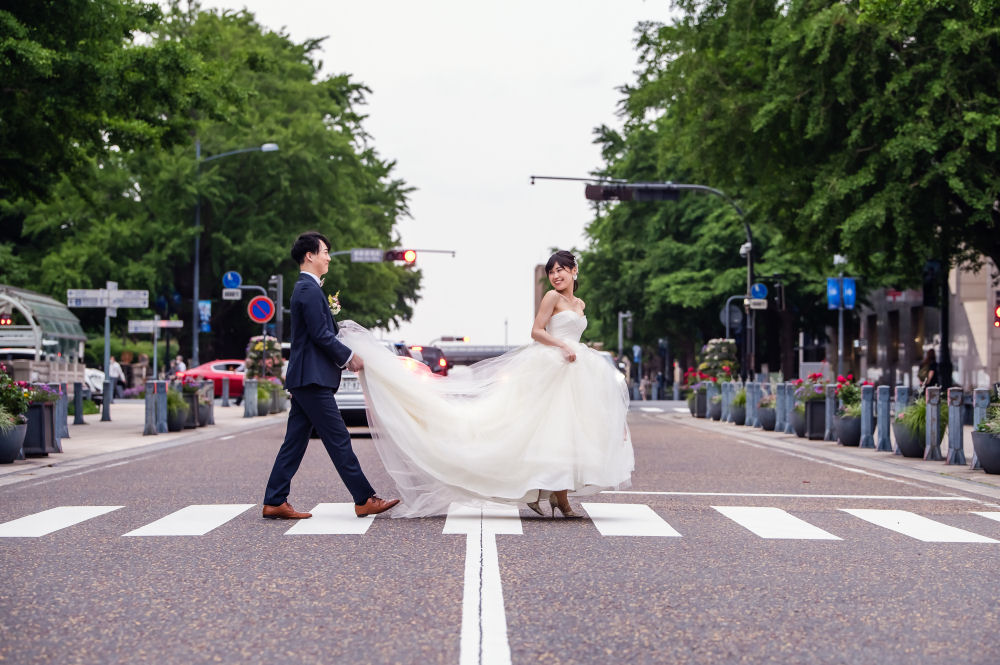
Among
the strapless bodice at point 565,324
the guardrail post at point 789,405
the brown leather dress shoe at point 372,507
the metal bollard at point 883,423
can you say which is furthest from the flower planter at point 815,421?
the brown leather dress shoe at point 372,507

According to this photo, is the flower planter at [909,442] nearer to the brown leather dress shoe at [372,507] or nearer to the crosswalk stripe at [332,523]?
the crosswalk stripe at [332,523]

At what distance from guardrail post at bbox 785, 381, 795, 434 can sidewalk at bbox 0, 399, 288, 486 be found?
10158 millimetres

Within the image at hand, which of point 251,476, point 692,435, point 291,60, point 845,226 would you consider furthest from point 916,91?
point 291,60

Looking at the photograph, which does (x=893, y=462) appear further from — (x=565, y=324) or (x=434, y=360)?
(x=434, y=360)

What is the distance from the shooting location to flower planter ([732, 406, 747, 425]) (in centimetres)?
3256

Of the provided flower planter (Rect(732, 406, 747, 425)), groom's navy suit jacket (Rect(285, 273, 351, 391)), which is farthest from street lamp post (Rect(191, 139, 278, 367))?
groom's navy suit jacket (Rect(285, 273, 351, 391))

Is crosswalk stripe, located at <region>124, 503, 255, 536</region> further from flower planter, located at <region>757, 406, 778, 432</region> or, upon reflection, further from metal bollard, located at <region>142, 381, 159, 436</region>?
flower planter, located at <region>757, 406, 778, 432</region>

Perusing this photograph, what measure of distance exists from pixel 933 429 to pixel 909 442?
0.80 metres

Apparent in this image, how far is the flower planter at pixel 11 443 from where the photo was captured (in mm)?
16203

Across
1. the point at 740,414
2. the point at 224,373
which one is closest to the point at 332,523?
the point at 740,414

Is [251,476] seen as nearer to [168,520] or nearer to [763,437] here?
[168,520]

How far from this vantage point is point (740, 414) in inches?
1284

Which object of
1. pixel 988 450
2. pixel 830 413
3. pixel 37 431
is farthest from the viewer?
pixel 830 413

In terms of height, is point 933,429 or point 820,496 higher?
point 933,429
